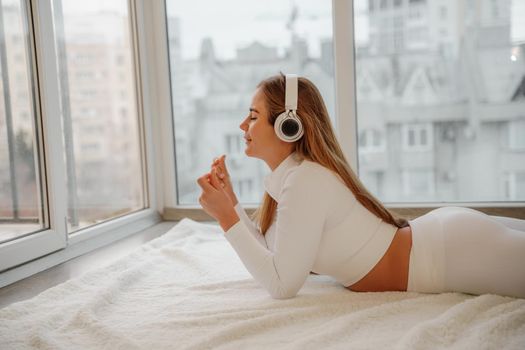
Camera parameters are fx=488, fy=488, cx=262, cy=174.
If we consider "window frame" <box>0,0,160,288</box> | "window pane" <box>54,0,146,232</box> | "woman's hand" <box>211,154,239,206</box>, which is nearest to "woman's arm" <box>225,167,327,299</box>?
"woman's hand" <box>211,154,239,206</box>

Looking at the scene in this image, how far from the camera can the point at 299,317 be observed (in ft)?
3.67

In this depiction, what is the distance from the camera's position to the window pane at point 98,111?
1.92 meters

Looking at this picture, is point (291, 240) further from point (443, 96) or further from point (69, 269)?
point (443, 96)

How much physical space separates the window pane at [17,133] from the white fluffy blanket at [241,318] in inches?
13.7

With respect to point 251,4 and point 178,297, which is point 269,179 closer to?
point 178,297

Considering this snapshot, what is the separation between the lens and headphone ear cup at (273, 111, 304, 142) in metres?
1.27

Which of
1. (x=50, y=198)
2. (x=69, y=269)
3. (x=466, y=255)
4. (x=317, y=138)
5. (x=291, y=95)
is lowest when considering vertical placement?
(x=69, y=269)

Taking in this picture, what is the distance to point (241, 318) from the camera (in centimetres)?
111

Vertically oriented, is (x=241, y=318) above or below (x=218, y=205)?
below

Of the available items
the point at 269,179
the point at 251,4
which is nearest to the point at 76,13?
the point at 251,4

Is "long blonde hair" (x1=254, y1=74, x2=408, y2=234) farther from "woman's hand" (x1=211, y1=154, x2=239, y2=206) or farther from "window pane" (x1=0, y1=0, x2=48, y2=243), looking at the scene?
"window pane" (x1=0, y1=0, x2=48, y2=243)

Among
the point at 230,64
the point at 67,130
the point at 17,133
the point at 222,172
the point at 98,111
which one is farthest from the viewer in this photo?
the point at 230,64

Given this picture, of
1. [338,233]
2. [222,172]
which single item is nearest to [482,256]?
[338,233]

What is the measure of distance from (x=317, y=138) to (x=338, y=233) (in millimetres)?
258
